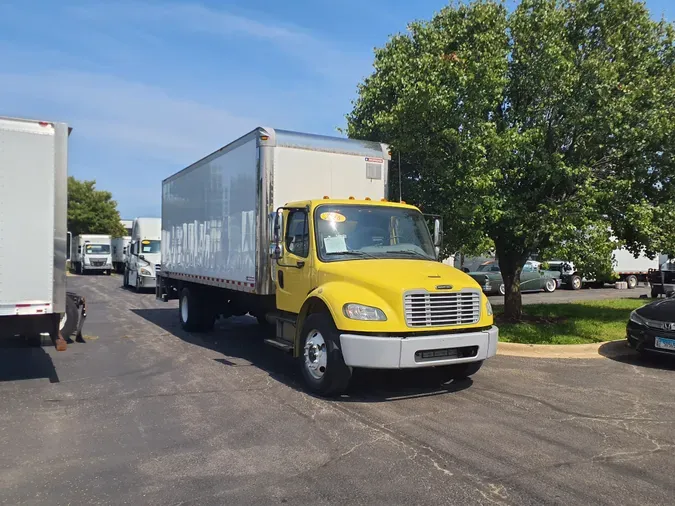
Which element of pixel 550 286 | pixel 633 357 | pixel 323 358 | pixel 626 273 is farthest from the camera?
pixel 626 273

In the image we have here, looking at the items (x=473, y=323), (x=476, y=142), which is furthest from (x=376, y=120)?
(x=473, y=323)

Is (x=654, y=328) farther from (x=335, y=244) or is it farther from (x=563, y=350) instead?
(x=335, y=244)

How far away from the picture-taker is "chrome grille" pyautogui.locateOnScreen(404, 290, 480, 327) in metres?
6.49

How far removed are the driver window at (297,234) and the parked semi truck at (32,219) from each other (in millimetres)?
2816

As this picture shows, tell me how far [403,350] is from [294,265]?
86.0 inches

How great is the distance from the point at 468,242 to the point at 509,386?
427 centimetres

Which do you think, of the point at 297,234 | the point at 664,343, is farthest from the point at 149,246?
the point at 664,343

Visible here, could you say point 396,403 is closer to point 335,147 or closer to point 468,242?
point 335,147

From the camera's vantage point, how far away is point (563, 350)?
9.97 m

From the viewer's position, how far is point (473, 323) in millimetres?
6906

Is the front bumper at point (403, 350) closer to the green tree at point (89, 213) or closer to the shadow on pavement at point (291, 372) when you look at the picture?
the shadow on pavement at point (291, 372)

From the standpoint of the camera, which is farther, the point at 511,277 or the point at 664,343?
the point at 511,277

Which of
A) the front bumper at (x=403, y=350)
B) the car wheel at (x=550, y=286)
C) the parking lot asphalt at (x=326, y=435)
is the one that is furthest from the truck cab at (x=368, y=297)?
the car wheel at (x=550, y=286)

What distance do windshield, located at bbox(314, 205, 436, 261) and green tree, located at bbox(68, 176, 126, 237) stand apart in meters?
50.2
